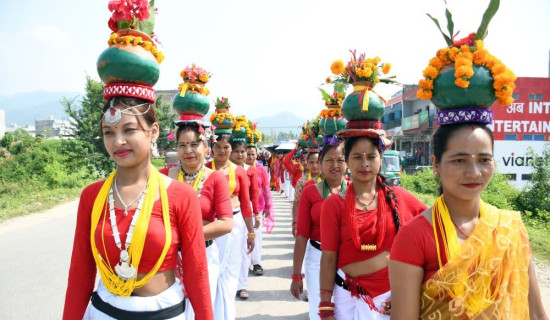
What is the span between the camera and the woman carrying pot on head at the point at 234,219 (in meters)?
4.52

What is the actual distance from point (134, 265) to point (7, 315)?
4.06 meters

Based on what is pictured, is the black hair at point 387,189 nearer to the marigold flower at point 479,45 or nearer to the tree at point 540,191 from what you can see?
the marigold flower at point 479,45

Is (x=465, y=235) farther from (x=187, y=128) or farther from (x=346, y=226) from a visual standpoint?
(x=187, y=128)

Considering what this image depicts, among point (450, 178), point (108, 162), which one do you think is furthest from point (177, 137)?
point (108, 162)

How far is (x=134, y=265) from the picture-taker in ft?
6.84

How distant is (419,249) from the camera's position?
1815 millimetres

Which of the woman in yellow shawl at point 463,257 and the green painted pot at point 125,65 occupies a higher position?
the green painted pot at point 125,65

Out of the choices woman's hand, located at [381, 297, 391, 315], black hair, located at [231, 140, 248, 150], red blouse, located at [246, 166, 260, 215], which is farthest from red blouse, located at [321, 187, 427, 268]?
black hair, located at [231, 140, 248, 150]

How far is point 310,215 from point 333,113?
4.07 ft

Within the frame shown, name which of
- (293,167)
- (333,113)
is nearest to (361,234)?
(333,113)

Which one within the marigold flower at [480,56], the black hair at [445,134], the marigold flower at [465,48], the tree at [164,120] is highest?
the tree at [164,120]

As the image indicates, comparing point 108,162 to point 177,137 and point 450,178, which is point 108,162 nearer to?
point 177,137

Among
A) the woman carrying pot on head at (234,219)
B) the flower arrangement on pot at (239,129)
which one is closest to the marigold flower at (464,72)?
the woman carrying pot on head at (234,219)

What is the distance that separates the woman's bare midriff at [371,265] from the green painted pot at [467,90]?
1.20 m
